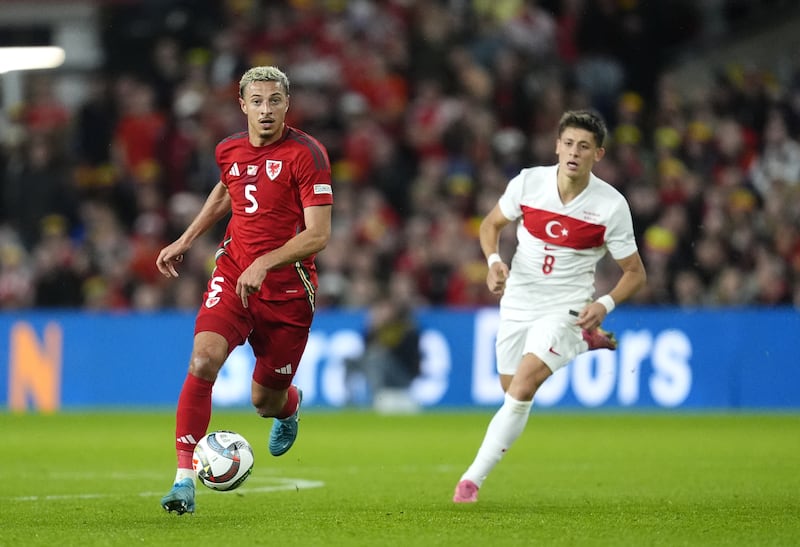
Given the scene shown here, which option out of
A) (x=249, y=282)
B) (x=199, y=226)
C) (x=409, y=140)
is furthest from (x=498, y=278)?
(x=409, y=140)

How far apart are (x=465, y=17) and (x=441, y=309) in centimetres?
610

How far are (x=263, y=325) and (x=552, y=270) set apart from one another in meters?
1.81

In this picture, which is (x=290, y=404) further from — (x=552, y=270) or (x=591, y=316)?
(x=591, y=316)

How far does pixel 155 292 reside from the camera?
1938cm

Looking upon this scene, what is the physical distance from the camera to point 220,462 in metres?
7.58

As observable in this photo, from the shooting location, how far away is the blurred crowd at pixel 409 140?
61.6ft

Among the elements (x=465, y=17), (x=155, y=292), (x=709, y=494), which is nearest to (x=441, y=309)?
(x=155, y=292)

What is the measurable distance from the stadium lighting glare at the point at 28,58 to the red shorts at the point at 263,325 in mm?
16028

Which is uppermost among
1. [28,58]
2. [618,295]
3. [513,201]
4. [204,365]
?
[28,58]

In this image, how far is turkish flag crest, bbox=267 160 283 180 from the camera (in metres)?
8.13

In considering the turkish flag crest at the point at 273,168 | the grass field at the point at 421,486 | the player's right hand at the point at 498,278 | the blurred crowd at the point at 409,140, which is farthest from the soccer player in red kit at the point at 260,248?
the blurred crowd at the point at 409,140

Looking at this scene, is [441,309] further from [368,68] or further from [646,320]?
[368,68]

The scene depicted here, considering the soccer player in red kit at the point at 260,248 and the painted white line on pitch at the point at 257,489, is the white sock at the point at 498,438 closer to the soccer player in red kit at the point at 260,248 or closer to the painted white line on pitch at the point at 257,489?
the soccer player in red kit at the point at 260,248

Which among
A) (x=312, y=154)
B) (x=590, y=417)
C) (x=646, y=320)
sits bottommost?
(x=590, y=417)
